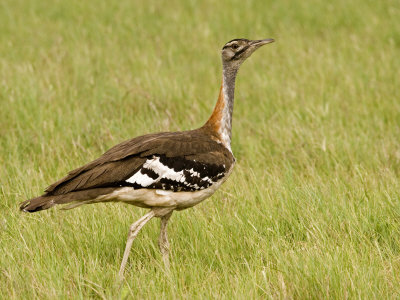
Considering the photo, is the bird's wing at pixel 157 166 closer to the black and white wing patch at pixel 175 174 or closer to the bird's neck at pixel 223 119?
the black and white wing patch at pixel 175 174

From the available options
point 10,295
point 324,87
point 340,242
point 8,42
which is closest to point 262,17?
point 324,87

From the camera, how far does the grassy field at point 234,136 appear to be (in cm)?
431

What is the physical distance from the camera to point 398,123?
7484mm

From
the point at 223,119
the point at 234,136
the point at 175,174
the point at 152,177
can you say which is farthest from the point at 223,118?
the point at 234,136

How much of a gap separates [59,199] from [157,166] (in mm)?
724

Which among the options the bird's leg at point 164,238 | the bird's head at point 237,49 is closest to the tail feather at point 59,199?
the bird's leg at point 164,238

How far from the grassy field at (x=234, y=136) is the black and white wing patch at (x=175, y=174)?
0.38 metres

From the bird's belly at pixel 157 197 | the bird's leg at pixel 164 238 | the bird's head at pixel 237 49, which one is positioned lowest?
the bird's leg at pixel 164 238

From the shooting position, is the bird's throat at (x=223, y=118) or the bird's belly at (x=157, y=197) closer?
the bird's belly at (x=157, y=197)

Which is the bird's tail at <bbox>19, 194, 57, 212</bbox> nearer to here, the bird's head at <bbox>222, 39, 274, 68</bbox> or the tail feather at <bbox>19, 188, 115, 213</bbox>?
the tail feather at <bbox>19, 188, 115, 213</bbox>

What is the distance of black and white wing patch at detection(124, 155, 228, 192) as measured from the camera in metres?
4.64

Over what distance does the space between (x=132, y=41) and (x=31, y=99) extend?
3425mm

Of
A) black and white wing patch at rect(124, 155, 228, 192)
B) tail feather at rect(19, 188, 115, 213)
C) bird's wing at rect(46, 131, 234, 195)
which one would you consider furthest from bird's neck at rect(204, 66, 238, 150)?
tail feather at rect(19, 188, 115, 213)

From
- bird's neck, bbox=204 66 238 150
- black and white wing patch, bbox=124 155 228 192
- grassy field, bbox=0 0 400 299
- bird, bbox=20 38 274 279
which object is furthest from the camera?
bird's neck, bbox=204 66 238 150
